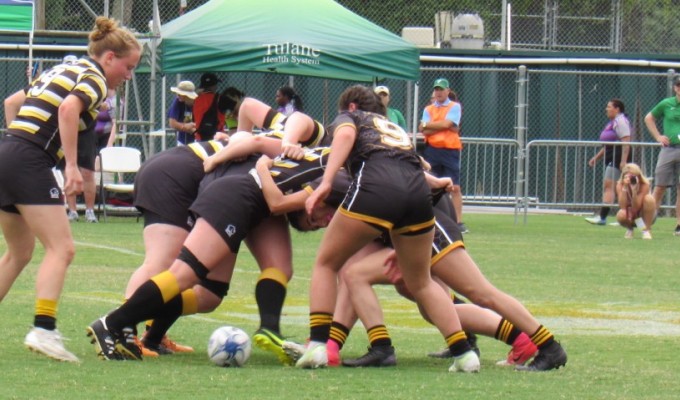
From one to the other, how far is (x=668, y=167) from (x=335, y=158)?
12.8m

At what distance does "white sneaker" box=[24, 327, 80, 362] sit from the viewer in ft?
23.0

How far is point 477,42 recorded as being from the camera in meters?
24.5

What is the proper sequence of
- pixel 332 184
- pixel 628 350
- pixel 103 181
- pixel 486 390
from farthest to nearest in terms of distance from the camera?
pixel 103 181 < pixel 628 350 < pixel 332 184 < pixel 486 390

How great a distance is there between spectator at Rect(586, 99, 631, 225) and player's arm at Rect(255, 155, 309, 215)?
1421cm

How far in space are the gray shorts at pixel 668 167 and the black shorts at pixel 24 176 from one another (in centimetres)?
1303

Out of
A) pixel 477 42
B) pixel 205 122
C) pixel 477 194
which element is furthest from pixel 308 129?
pixel 477 42

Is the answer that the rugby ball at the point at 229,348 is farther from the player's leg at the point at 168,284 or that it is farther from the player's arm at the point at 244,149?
the player's arm at the point at 244,149

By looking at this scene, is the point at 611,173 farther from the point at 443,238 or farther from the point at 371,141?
the point at 371,141

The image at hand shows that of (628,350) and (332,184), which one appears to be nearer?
(332,184)

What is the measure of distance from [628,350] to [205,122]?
1055 cm

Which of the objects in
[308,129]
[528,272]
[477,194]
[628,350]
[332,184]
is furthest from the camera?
[477,194]

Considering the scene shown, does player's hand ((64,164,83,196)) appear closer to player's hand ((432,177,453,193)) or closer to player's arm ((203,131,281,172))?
player's arm ((203,131,281,172))

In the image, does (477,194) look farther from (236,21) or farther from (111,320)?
(111,320)

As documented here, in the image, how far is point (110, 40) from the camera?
7.26 metres
